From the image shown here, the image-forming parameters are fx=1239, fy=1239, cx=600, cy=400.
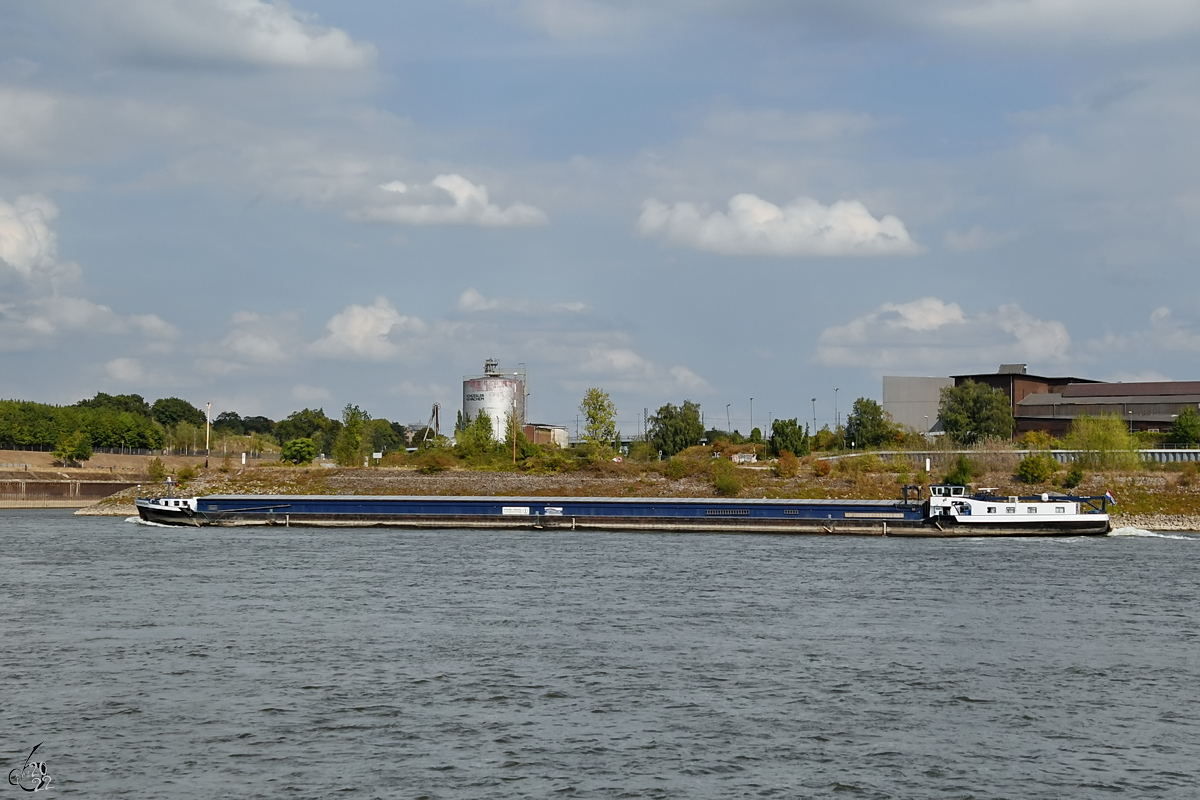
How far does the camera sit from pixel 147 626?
3569cm

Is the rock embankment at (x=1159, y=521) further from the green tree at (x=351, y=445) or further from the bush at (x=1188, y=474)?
the green tree at (x=351, y=445)

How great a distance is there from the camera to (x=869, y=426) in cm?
13450

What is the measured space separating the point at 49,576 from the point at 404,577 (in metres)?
14.1

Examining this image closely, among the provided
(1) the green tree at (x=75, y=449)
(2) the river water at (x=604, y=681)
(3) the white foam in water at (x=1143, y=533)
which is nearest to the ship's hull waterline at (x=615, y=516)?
(3) the white foam in water at (x=1143, y=533)

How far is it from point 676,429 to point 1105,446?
177ft

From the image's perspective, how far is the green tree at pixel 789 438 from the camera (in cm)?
12400

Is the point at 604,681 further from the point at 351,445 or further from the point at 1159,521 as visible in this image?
the point at 351,445

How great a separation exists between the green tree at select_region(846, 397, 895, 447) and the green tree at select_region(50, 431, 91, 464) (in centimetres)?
10119

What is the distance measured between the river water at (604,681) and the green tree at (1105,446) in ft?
175

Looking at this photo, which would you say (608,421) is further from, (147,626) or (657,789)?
(657,789)

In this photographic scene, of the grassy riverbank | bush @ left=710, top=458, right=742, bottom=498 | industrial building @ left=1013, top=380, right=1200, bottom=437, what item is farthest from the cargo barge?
industrial building @ left=1013, top=380, right=1200, bottom=437

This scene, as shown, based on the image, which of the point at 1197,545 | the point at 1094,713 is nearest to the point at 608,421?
the point at 1197,545

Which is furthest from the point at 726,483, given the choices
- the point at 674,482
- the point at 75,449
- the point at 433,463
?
the point at 75,449
